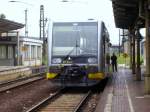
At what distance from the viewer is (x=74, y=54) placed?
20.8 metres

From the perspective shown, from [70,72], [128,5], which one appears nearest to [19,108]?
[70,72]

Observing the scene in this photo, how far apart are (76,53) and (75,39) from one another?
66 cm

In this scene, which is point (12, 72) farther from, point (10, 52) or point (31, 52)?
point (31, 52)

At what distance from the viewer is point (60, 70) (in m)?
20.6

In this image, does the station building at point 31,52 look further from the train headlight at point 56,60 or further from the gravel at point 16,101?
the train headlight at point 56,60

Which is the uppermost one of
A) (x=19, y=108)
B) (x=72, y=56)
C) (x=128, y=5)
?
(x=128, y=5)

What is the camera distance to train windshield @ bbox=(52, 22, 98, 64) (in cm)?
2091

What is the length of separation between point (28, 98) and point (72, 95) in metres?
2.04

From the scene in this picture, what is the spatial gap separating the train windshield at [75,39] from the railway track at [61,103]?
171 cm

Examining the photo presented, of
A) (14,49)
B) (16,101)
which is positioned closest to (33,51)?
(14,49)

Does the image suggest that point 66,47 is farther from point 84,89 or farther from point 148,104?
point 148,104

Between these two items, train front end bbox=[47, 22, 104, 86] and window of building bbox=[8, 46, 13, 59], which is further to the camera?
window of building bbox=[8, 46, 13, 59]

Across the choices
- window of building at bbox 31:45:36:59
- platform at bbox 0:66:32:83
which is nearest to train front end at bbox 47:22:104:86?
platform at bbox 0:66:32:83

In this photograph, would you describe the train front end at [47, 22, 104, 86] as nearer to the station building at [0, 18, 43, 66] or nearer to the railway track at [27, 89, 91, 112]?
the railway track at [27, 89, 91, 112]
